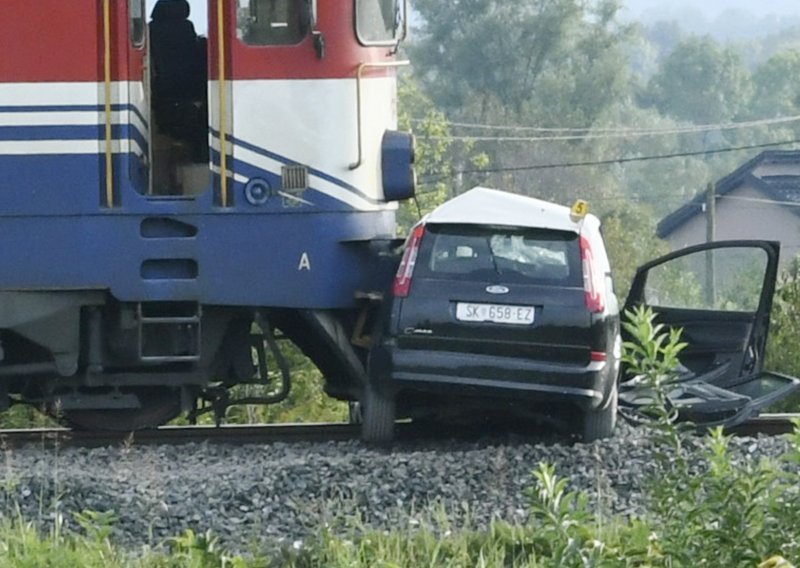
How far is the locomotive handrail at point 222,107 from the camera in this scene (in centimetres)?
1079

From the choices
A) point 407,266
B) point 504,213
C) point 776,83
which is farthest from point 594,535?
point 776,83

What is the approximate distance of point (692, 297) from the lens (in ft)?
129

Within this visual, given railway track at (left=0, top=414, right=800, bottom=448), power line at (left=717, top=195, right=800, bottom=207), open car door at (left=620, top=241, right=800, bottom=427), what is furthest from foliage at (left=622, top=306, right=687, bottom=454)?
power line at (left=717, top=195, right=800, bottom=207)

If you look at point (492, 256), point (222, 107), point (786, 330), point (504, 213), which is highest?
point (222, 107)

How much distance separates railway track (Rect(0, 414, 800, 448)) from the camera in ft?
36.5

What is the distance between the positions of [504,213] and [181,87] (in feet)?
7.81

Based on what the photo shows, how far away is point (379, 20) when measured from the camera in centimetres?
1141

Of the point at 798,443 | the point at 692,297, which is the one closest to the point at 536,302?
the point at 798,443

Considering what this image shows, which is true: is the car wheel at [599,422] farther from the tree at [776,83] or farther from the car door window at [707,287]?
the tree at [776,83]

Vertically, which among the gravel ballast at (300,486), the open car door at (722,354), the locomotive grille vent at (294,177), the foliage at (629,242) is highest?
the locomotive grille vent at (294,177)

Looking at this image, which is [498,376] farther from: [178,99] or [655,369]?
[655,369]

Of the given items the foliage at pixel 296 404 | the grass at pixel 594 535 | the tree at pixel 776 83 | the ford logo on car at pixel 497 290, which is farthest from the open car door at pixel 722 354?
the tree at pixel 776 83

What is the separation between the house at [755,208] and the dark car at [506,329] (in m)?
42.7

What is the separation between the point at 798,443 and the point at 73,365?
5948 millimetres
